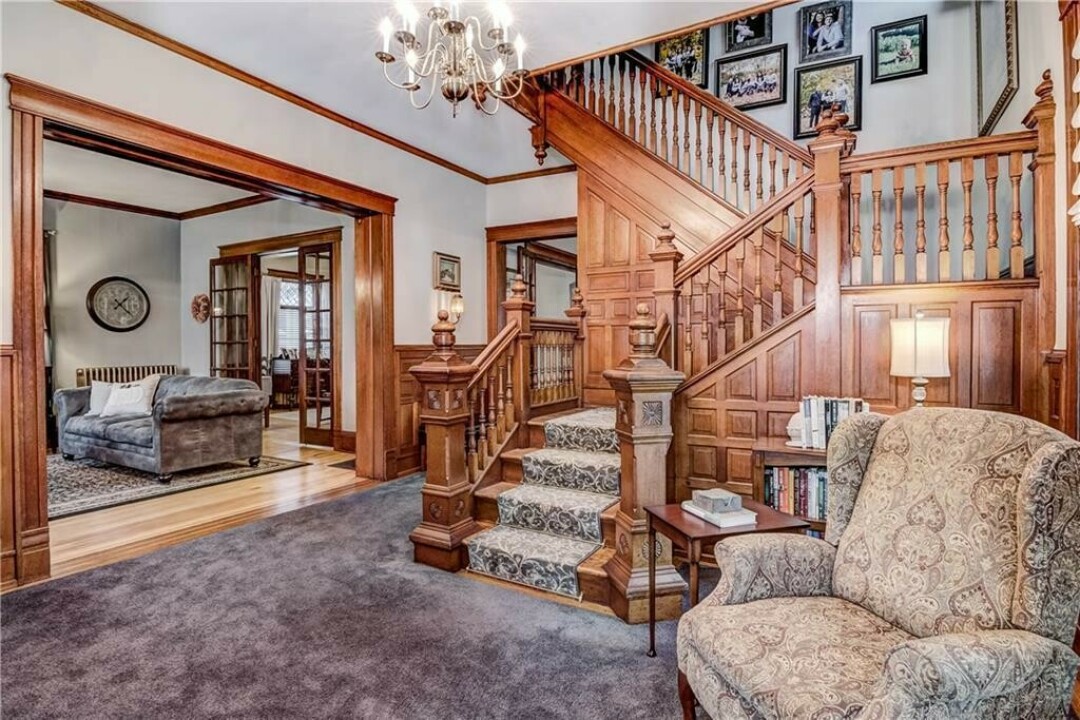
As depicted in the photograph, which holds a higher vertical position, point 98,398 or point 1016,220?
point 1016,220

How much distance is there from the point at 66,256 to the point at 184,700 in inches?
301

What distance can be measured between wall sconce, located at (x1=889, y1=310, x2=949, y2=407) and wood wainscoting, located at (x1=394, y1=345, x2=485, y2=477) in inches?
157

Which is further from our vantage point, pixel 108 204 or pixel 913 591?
pixel 108 204

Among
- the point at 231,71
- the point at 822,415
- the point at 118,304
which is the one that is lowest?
the point at 822,415

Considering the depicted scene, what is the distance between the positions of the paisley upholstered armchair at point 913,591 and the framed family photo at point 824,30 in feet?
14.2

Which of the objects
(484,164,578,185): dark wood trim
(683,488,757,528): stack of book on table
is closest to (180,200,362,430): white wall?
(484,164,578,185): dark wood trim

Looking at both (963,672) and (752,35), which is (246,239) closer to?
(752,35)

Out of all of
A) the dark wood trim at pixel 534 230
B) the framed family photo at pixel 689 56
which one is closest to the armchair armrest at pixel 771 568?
the dark wood trim at pixel 534 230

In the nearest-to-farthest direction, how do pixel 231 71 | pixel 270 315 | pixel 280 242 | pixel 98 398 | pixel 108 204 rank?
1. pixel 231 71
2. pixel 98 398
3. pixel 280 242
4. pixel 108 204
5. pixel 270 315

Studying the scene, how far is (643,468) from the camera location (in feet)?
8.68

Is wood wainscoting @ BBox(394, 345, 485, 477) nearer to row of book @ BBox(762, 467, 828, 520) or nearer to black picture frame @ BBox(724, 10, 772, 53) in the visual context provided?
row of book @ BBox(762, 467, 828, 520)

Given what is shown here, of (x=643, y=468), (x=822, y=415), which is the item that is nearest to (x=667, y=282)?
(x=822, y=415)

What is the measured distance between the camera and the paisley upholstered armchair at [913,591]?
3.84ft

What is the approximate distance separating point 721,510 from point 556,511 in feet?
4.07
